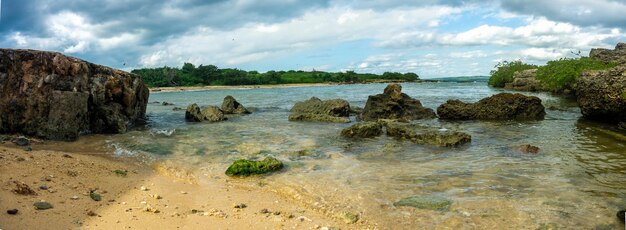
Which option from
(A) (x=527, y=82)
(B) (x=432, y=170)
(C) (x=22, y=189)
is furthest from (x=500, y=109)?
(A) (x=527, y=82)

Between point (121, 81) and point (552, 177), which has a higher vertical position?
point (121, 81)

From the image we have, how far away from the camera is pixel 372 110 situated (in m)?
22.7

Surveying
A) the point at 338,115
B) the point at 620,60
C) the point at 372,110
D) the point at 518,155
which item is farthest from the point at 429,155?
the point at 620,60

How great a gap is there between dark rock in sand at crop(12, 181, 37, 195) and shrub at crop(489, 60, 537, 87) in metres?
71.8

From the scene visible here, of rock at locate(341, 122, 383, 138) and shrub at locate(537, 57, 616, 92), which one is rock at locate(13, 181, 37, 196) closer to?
rock at locate(341, 122, 383, 138)

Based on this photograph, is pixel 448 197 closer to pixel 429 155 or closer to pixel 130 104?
pixel 429 155

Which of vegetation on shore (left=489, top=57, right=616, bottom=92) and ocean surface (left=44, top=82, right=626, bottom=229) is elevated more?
vegetation on shore (left=489, top=57, right=616, bottom=92)

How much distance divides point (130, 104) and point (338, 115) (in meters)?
11.0

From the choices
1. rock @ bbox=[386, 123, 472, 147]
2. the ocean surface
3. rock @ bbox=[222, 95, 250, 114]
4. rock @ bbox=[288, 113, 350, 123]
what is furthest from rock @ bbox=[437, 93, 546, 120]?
rock @ bbox=[222, 95, 250, 114]

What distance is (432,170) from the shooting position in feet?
32.8

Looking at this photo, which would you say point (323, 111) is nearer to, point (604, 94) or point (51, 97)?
point (604, 94)

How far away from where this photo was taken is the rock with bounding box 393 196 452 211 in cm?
725

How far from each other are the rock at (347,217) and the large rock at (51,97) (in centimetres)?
1168

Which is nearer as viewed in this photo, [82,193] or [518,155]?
[82,193]
